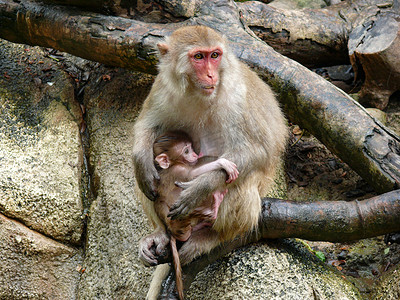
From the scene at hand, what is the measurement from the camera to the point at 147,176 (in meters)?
4.42

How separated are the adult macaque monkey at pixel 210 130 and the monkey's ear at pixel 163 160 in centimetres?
7

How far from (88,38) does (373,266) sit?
13.6 ft

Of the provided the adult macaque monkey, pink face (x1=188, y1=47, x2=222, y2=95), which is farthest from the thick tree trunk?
pink face (x1=188, y1=47, x2=222, y2=95)

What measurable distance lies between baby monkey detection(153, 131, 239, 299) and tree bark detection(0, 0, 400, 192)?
1.58 metres

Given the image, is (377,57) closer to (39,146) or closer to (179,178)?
(179,178)

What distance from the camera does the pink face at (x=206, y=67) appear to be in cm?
418

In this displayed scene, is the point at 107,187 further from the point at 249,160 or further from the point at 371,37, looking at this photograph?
the point at 371,37

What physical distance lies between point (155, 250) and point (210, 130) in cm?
116

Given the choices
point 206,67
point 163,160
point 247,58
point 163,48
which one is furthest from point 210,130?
point 247,58

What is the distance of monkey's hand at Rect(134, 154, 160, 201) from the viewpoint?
4.41 metres

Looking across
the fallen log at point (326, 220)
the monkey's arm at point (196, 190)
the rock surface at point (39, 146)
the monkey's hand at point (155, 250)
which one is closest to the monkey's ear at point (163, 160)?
the monkey's arm at point (196, 190)

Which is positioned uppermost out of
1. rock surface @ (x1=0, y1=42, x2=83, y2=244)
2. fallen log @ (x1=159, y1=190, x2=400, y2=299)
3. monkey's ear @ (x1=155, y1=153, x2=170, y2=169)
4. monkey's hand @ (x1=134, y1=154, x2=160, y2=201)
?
monkey's ear @ (x1=155, y1=153, x2=170, y2=169)

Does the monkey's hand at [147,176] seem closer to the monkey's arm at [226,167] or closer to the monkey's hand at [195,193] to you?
the monkey's hand at [195,193]

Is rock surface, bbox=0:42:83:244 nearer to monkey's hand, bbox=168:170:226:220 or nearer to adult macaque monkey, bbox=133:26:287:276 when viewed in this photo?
adult macaque monkey, bbox=133:26:287:276
